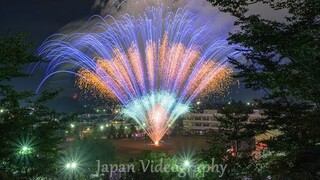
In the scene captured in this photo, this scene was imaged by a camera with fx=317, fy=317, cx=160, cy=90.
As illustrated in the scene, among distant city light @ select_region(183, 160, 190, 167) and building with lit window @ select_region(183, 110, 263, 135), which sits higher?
building with lit window @ select_region(183, 110, 263, 135)

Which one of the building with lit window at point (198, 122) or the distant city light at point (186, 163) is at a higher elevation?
the building with lit window at point (198, 122)

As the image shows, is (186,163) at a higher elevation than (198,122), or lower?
lower

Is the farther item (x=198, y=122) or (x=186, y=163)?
(x=198, y=122)

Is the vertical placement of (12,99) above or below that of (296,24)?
below

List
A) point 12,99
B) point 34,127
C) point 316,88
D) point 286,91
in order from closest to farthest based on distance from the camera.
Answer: point 316,88 < point 286,91 < point 12,99 < point 34,127

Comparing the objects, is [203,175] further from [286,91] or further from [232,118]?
[286,91]

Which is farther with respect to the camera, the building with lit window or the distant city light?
the building with lit window

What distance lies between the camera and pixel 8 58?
11148 millimetres

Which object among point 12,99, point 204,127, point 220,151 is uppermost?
point 204,127

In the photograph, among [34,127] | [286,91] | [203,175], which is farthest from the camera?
[203,175]

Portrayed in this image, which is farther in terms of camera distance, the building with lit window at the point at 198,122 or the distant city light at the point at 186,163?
the building with lit window at the point at 198,122

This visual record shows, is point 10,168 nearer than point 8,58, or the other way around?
point 8,58

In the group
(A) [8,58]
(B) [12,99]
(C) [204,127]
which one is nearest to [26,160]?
(B) [12,99]

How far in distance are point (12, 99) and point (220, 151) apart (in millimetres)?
14173
